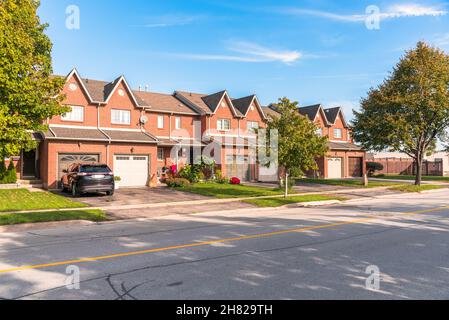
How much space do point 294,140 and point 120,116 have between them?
14.8 m

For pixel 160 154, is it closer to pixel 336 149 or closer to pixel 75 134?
pixel 75 134

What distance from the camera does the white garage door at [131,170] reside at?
85.7 ft

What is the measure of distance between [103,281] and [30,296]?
106 cm

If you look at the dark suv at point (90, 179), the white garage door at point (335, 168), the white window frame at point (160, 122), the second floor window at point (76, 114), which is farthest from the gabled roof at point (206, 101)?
the dark suv at point (90, 179)

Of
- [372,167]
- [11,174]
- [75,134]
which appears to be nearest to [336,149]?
[372,167]

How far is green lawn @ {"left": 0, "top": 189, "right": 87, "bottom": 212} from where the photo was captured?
51.0ft

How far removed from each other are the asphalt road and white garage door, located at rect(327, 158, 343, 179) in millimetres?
27544

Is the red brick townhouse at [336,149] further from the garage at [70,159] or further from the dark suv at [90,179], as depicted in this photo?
the dark suv at [90,179]

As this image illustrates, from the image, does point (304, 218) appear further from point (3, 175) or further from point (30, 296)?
point (3, 175)

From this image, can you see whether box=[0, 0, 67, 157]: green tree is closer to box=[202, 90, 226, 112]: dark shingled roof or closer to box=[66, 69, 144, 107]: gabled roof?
box=[66, 69, 144, 107]: gabled roof

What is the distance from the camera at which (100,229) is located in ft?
37.6

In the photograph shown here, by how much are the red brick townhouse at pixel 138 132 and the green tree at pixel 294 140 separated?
3.01 m

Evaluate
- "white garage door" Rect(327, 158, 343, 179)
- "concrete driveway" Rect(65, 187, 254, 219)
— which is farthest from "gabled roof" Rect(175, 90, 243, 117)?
"white garage door" Rect(327, 158, 343, 179)
